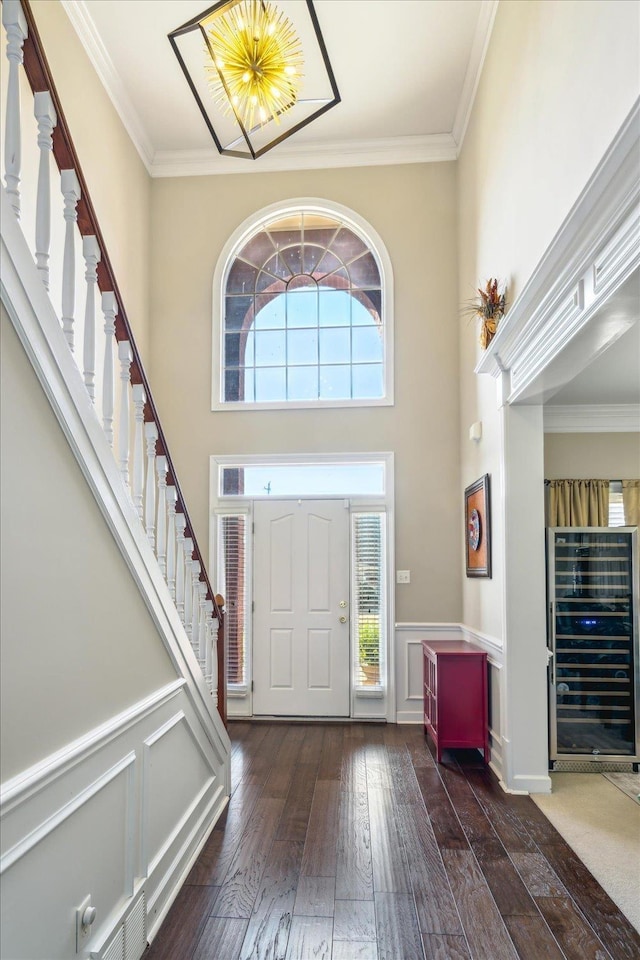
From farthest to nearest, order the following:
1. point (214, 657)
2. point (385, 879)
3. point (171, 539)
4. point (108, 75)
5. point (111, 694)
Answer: point (108, 75) → point (214, 657) → point (171, 539) → point (385, 879) → point (111, 694)

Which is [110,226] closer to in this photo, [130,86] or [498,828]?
[130,86]

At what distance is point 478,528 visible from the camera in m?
4.88

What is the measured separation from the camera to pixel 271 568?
580 cm

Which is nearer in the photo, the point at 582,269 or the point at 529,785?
the point at 582,269

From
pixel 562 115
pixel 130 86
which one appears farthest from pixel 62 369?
pixel 130 86

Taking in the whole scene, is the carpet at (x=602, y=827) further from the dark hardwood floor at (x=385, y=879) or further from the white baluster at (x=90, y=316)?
the white baluster at (x=90, y=316)

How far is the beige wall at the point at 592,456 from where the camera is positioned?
196 inches

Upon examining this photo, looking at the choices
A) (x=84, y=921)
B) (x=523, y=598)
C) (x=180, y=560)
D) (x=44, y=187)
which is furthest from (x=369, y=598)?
(x=44, y=187)

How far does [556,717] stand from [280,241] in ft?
15.1

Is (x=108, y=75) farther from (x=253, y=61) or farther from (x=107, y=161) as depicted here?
(x=253, y=61)

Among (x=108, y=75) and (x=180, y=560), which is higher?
(x=108, y=75)

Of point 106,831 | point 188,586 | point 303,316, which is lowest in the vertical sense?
point 106,831

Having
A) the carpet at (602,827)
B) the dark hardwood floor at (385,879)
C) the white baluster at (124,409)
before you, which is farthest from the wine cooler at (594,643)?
→ the white baluster at (124,409)

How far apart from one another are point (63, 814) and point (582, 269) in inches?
106
